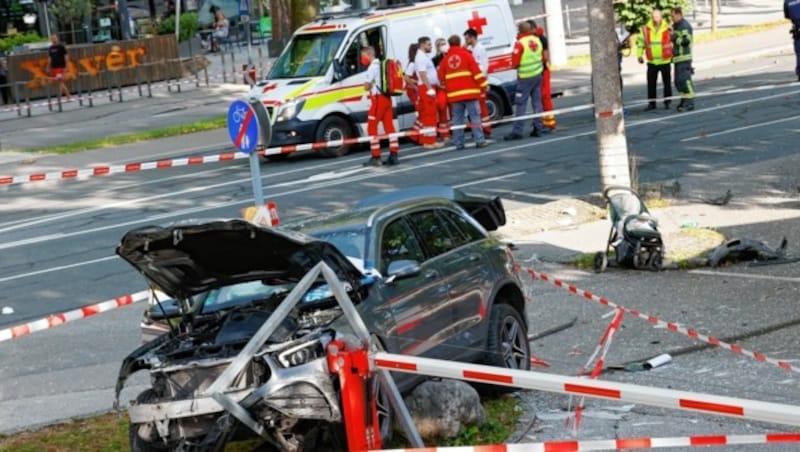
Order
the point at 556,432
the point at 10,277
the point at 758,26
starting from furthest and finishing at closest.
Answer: the point at 758,26
the point at 10,277
the point at 556,432

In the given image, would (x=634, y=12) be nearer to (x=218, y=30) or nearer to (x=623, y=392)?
(x=218, y=30)

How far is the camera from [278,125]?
24.1 metres

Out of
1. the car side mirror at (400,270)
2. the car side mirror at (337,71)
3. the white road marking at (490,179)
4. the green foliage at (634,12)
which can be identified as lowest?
the white road marking at (490,179)

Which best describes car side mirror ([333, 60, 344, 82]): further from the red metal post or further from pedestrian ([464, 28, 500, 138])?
the red metal post

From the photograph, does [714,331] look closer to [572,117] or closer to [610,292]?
[610,292]

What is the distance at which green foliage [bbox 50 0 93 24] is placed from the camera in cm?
4278

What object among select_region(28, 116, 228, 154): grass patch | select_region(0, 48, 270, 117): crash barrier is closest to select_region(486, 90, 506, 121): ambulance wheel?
select_region(28, 116, 228, 154): grass patch

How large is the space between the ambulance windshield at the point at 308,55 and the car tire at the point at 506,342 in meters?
14.9

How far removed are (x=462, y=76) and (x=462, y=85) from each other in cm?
15

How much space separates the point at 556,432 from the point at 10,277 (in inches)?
351

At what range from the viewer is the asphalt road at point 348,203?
11.3 meters

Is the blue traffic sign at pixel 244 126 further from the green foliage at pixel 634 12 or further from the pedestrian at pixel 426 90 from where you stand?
the green foliage at pixel 634 12

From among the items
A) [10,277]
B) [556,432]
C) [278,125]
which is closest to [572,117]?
[278,125]

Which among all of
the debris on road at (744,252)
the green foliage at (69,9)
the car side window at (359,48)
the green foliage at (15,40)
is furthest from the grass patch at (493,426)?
the green foliage at (69,9)
